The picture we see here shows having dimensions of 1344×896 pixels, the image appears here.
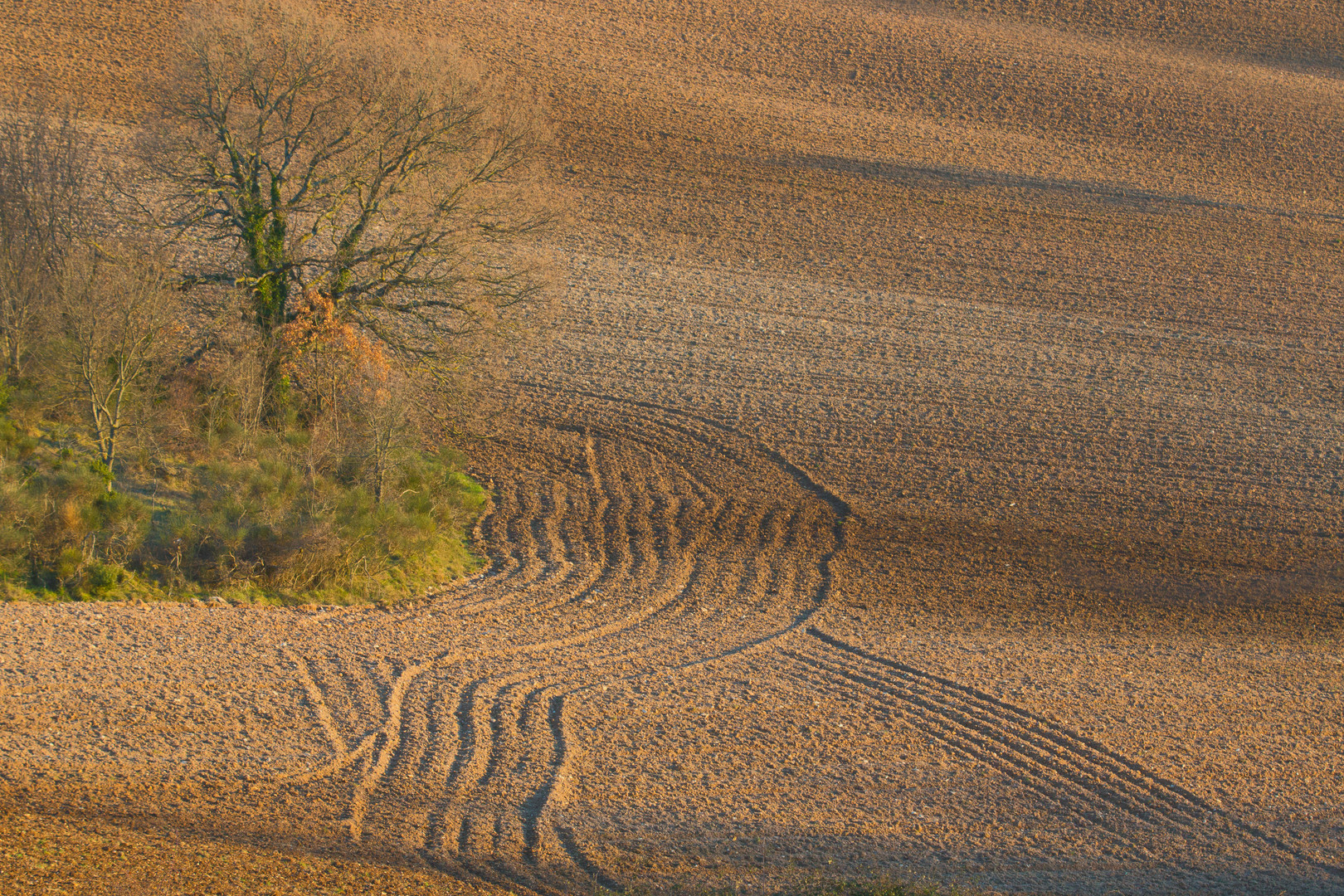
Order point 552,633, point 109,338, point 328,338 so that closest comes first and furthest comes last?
point 552,633 → point 109,338 → point 328,338

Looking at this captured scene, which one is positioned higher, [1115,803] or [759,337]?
[759,337]

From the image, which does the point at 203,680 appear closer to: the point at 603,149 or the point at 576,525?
the point at 576,525

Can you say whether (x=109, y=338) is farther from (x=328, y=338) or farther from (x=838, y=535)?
(x=838, y=535)

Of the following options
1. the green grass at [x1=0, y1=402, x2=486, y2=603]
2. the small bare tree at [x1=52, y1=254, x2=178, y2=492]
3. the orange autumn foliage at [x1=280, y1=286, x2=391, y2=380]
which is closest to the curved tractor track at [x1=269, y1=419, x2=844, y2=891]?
the green grass at [x1=0, y1=402, x2=486, y2=603]

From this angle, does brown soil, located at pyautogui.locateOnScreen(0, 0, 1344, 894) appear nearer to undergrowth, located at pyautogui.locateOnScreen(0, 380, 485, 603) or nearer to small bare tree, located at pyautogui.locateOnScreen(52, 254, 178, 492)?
undergrowth, located at pyautogui.locateOnScreen(0, 380, 485, 603)

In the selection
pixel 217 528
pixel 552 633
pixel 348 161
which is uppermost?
pixel 348 161

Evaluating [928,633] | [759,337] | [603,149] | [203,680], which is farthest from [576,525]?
[603,149]

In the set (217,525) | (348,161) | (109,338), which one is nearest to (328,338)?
(109,338)
